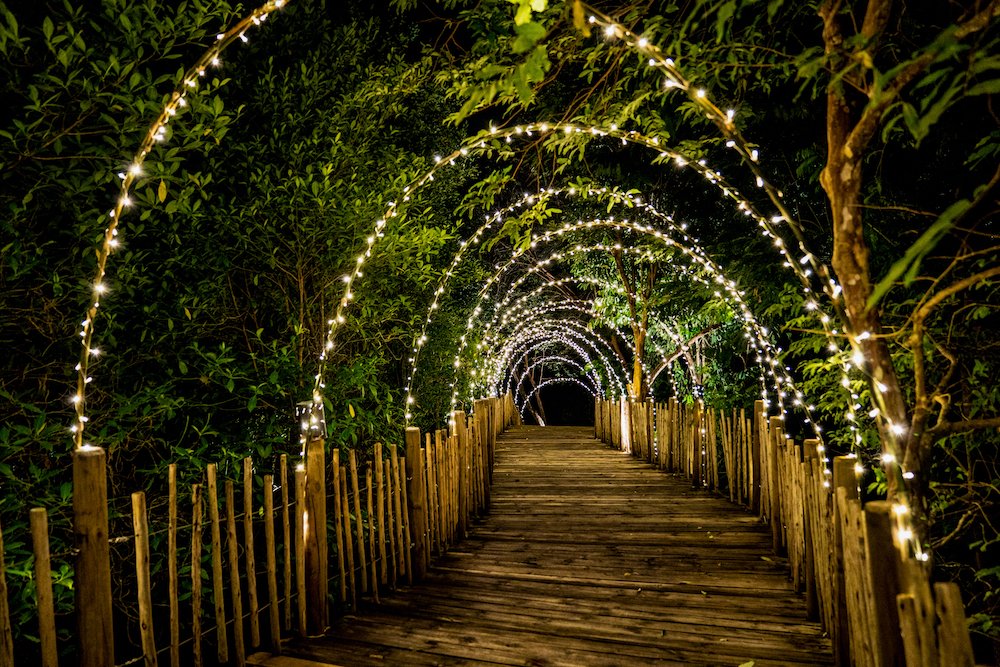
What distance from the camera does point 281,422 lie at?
4.29m

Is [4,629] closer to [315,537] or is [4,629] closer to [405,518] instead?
[315,537]

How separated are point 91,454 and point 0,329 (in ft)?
3.96

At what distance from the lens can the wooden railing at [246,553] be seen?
7.13ft

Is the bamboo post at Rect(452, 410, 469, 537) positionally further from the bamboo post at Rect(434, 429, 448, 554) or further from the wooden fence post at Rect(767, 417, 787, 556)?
the wooden fence post at Rect(767, 417, 787, 556)

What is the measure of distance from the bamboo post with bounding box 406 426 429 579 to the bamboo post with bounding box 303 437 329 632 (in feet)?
3.24

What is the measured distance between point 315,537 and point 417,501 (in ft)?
3.64

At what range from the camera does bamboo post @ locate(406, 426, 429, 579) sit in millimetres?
4213

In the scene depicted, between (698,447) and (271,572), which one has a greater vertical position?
(271,572)

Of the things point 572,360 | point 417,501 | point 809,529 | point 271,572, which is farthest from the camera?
point 572,360

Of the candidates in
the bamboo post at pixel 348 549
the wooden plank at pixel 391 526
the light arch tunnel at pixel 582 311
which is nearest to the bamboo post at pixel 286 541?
the bamboo post at pixel 348 549

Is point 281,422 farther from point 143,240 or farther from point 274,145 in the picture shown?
point 274,145

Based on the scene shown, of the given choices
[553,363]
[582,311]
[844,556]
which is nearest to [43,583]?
[844,556]

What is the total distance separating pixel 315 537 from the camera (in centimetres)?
329

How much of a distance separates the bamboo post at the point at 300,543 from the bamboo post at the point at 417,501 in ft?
3.69
